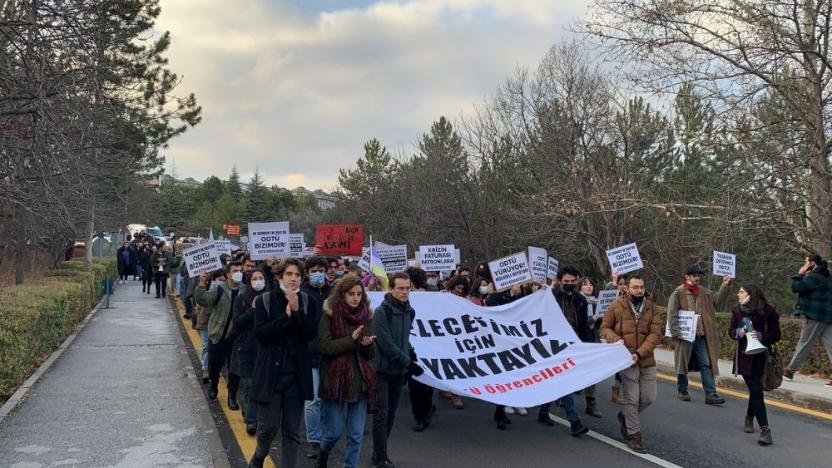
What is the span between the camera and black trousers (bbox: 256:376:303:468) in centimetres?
520

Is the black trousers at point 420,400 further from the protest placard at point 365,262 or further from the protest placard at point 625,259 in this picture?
the protest placard at point 365,262

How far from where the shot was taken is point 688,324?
9219 mm

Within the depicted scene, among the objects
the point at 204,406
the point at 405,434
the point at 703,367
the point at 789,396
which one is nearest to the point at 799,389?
the point at 789,396

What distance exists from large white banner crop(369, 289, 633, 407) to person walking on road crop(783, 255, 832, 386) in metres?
3.85

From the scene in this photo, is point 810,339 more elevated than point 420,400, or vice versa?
point 810,339

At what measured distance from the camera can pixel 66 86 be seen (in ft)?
29.0

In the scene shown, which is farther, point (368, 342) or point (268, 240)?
point (268, 240)

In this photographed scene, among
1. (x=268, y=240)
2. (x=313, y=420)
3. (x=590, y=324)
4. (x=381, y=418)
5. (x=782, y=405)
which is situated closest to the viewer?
(x=381, y=418)

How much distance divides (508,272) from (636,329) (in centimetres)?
254

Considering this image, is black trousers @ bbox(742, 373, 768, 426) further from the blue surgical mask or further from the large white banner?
the blue surgical mask

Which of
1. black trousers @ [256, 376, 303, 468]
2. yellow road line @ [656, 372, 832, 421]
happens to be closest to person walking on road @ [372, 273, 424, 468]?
black trousers @ [256, 376, 303, 468]

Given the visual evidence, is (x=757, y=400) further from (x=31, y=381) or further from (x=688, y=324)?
(x=31, y=381)

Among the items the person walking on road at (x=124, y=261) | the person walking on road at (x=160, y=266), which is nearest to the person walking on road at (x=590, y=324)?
the person walking on road at (x=160, y=266)

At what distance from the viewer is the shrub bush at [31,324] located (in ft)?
25.5
